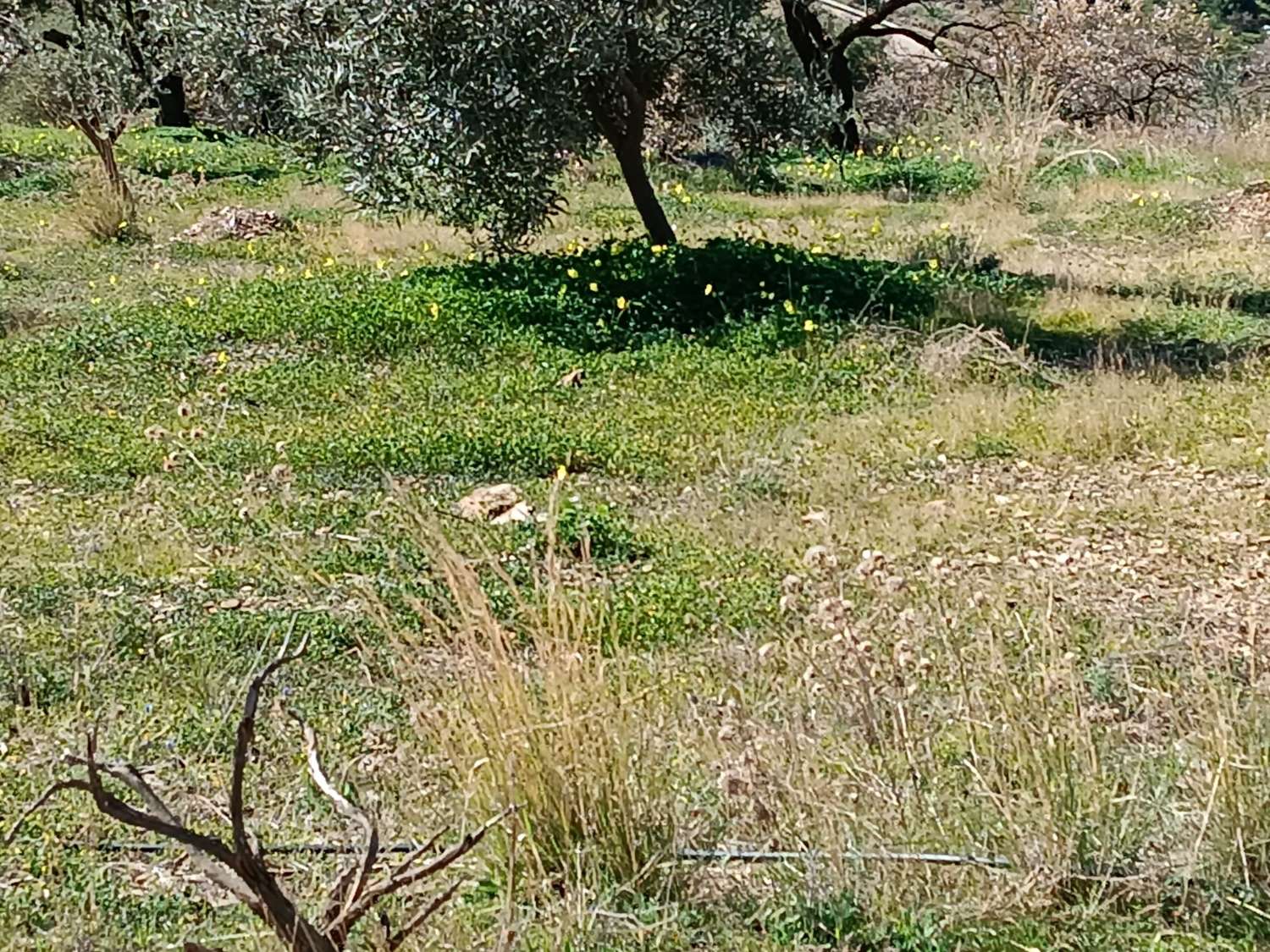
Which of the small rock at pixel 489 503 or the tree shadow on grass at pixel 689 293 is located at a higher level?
the tree shadow on grass at pixel 689 293

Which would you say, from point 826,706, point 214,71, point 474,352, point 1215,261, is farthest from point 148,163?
point 826,706

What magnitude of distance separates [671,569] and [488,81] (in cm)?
422

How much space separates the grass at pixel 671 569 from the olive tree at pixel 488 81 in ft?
2.42

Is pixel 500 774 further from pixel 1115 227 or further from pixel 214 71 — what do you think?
pixel 1115 227

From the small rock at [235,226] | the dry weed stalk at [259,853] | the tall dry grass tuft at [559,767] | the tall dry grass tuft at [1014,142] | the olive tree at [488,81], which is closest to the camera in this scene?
the dry weed stalk at [259,853]

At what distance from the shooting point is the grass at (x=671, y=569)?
124 inches

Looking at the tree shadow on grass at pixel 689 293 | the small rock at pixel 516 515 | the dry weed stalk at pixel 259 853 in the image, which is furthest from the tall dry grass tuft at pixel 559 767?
the tree shadow on grass at pixel 689 293

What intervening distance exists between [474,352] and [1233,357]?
4527mm

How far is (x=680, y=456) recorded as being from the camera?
23.4 ft

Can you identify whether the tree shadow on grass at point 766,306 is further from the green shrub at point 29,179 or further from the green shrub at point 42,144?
the green shrub at point 42,144

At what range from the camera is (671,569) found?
5.71 m

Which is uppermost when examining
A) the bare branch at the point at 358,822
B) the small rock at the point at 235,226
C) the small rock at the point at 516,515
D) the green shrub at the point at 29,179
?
the green shrub at the point at 29,179

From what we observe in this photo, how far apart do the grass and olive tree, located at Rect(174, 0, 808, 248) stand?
29.0 inches

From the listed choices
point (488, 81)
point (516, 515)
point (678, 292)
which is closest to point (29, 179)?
point (488, 81)
